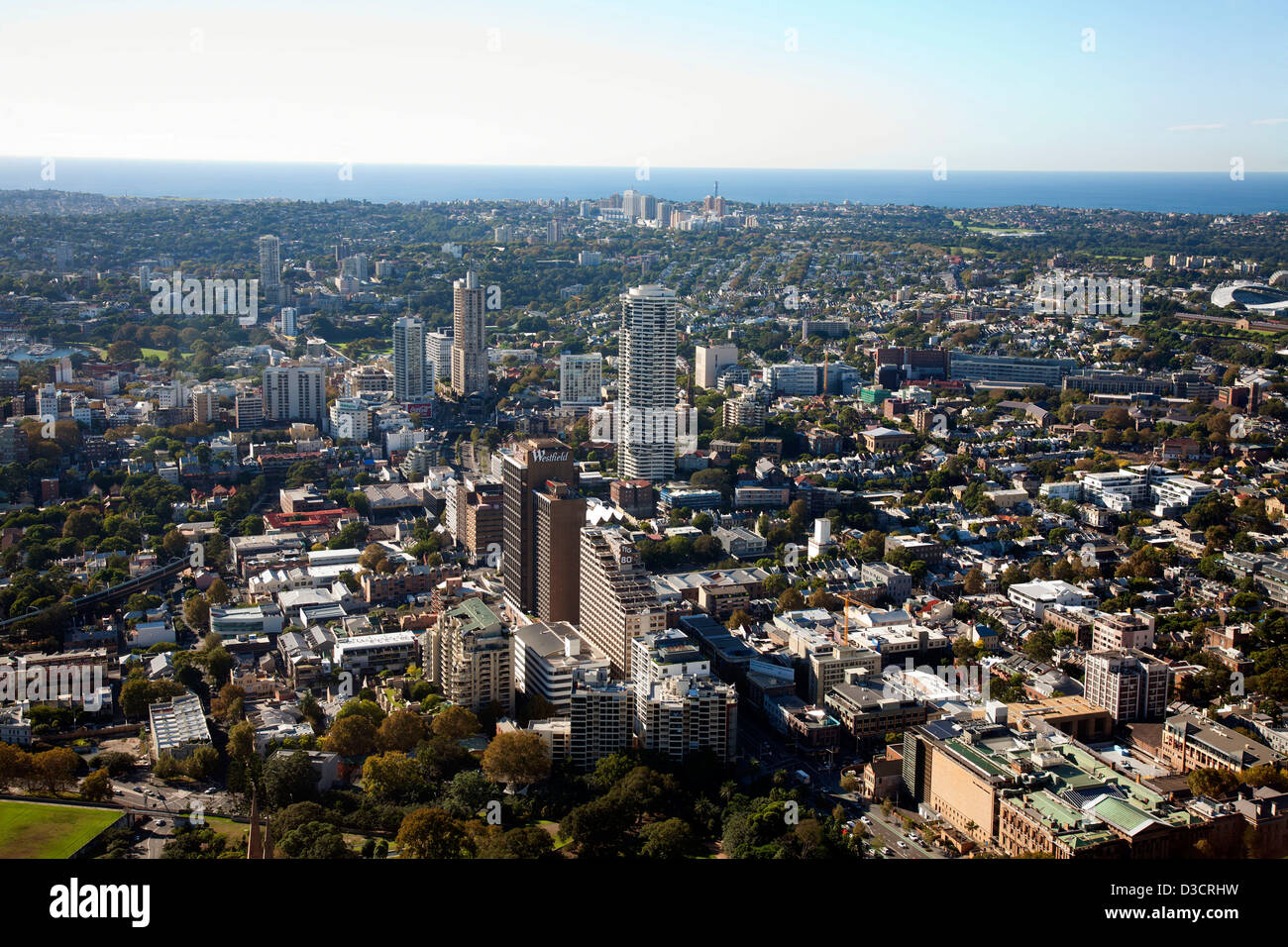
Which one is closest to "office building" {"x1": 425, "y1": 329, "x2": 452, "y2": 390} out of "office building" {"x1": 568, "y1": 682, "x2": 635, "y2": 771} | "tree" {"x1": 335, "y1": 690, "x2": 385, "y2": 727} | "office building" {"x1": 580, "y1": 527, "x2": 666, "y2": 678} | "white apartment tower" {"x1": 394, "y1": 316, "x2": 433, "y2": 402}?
"white apartment tower" {"x1": 394, "y1": 316, "x2": 433, "y2": 402}

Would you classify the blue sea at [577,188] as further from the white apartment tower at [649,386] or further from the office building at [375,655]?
the office building at [375,655]

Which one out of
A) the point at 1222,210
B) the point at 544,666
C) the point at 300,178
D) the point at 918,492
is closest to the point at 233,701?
the point at 544,666

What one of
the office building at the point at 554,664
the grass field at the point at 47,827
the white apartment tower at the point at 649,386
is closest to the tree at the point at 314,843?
the grass field at the point at 47,827

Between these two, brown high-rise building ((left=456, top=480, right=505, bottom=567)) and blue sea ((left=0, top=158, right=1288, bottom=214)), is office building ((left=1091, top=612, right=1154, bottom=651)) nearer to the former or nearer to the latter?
brown high-rise building ((left=456, top=480, right=505, bottom=567))

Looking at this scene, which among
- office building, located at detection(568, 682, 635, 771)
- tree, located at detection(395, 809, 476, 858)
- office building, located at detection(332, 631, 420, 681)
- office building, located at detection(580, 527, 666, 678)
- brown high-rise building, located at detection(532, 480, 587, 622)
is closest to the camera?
tree, located at detection(395, 809, 476, 858)
